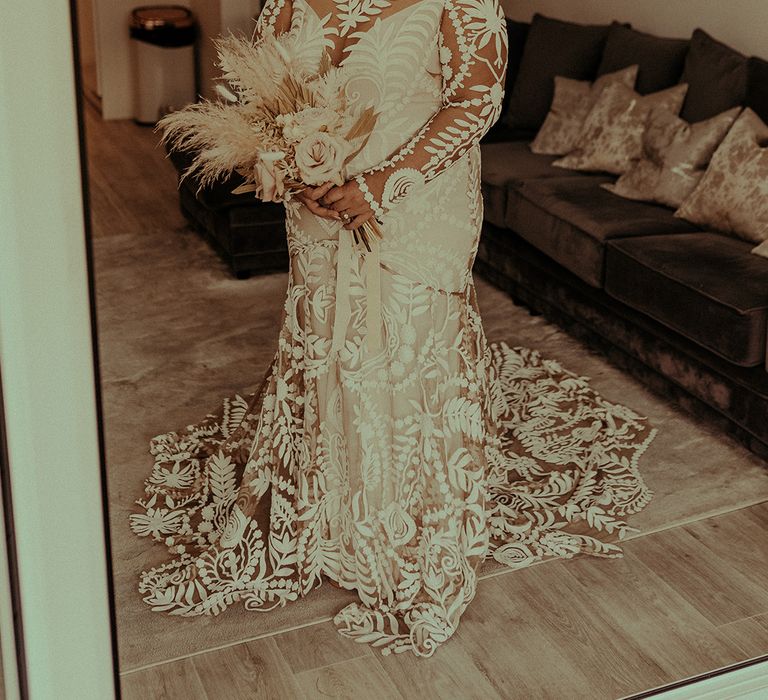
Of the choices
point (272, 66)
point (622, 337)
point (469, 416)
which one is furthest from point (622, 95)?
point (272, 66)

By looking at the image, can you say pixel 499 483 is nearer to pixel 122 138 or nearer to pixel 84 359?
pixel 84 359

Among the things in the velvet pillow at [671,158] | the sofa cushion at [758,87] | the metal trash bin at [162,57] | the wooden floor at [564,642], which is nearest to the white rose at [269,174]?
the wooden floor at [564,642]

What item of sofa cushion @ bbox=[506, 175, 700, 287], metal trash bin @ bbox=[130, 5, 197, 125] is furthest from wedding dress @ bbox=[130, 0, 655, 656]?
metal trash bin @ bbox=[130, 5, 197, 125]

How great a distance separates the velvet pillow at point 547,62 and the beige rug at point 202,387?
3.34 feet

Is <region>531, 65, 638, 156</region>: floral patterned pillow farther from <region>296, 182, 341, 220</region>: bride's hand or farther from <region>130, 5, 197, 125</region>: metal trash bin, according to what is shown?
<region>130, 5, 197, 125</region>: metal trash bin

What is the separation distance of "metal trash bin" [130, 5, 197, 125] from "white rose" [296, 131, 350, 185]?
5237 millimetres

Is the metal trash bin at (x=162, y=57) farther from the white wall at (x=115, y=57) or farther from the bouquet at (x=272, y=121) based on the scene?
the bouquet at (x=272, y=121)

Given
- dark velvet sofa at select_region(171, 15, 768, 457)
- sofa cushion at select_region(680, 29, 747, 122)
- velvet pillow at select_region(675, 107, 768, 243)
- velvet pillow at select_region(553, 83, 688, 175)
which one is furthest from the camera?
velvet pillow at select_region(553, 83, 688, 175)

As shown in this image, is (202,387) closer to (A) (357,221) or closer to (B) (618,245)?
(B) (618,245)

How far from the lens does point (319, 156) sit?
187 cm

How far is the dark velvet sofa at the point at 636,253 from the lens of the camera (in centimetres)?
296

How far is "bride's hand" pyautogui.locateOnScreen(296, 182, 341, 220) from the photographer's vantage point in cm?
196

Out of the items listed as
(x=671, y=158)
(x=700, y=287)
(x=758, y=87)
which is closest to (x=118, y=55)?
(x=671, y=158)

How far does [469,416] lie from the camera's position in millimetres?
2260
